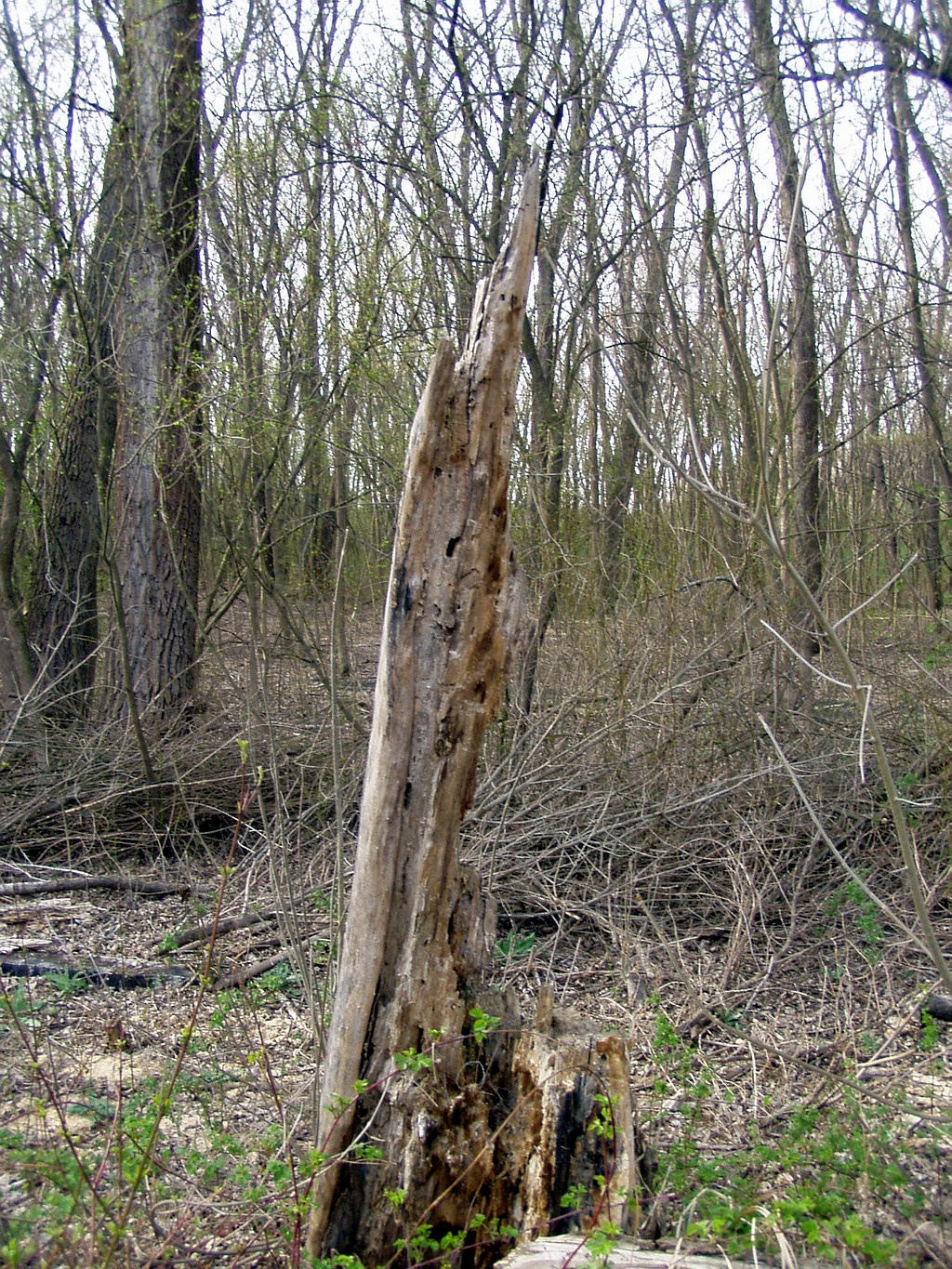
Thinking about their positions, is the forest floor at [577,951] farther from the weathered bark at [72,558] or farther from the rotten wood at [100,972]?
the weathered bark at [72,558]

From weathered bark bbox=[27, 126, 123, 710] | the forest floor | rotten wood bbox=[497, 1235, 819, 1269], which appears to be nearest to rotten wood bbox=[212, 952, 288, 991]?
the forest floor

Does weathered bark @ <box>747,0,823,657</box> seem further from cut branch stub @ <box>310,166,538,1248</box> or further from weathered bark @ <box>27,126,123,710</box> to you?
weathered bark @ <box>27,126,123,710</box>

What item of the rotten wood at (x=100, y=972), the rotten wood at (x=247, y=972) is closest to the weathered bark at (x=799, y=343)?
the rotten wood at (x=247, y=972)

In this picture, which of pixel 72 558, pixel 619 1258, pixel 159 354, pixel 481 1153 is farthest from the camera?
pixel 72 558

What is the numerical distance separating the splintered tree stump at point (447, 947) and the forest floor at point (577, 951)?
0.50ft

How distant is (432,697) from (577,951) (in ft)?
7.34

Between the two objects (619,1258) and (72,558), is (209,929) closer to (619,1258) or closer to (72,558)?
(619,1258)

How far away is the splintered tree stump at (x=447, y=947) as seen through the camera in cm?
235

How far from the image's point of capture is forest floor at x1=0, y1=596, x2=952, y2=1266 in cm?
239

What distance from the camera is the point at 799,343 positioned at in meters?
6.53

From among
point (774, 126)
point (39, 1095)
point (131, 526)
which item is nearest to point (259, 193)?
point (131, 526)

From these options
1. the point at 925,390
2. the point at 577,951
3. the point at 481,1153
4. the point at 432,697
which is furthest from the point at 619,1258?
the point at 925,390

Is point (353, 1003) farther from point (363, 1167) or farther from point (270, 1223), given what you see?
point (270, 1223)

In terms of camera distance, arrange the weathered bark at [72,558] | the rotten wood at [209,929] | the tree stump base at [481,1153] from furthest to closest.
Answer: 1. the weathered bark at [72,558]
2. the rotten wood at [209,929]
3. the tree stump base at [481,1153]
